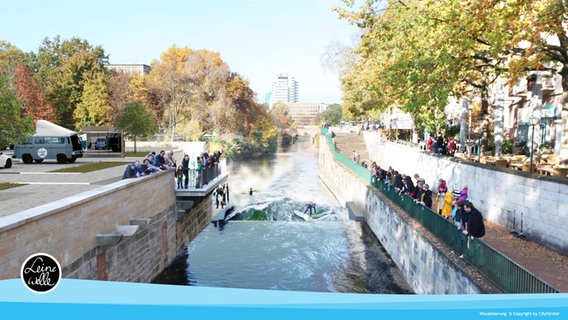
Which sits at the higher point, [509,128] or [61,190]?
[509,128]

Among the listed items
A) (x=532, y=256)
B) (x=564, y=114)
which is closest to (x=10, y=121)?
(x=532, y=256)

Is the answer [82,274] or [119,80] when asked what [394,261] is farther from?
[119,80]

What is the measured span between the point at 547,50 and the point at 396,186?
7.67m

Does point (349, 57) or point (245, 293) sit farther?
point (349, 57)

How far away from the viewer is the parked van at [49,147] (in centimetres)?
2631

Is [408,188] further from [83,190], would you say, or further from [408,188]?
[83,190]

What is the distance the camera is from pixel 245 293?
20.8 ft

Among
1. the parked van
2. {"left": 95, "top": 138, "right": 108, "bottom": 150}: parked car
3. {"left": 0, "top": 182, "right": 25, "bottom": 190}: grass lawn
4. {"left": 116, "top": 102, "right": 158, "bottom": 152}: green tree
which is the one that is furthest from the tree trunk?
{"left": 95, "top": 138, "right": 108, "bottom": 150}: parked car

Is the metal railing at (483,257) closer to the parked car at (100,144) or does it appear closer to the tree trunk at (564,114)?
the tree trunk at (564,114)

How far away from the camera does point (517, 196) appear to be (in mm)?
14609

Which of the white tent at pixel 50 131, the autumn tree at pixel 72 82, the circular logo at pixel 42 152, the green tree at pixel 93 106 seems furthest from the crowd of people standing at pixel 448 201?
the autumn tree at pixel 72 82

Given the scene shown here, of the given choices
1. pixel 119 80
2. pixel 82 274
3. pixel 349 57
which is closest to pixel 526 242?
pixel 82 274

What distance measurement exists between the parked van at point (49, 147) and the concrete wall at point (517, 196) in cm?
1960

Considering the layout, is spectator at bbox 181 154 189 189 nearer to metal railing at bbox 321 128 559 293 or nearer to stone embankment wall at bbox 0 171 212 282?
stone embankment wall at bbox 0 171 212 282
